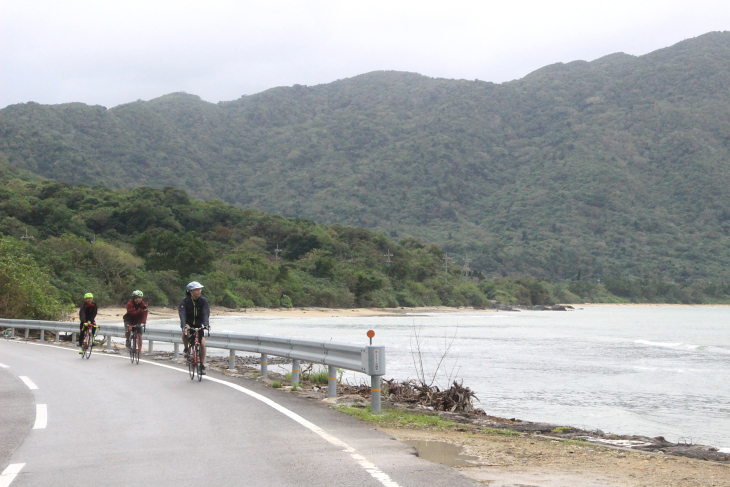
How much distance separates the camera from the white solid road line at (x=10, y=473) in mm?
6691

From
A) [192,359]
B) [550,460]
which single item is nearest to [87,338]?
[192,359]

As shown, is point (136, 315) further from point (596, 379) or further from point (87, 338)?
point (596, 379)

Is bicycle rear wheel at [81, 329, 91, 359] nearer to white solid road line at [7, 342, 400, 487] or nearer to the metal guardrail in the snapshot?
the metal guardrail

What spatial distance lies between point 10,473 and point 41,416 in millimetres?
3766

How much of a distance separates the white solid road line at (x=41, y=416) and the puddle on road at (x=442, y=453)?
178 inches

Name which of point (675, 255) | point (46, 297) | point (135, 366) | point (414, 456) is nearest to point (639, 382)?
point (135, 366)

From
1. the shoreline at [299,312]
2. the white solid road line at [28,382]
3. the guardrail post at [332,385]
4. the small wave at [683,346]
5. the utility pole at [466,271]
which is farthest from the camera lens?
the utility pole at [466,271]

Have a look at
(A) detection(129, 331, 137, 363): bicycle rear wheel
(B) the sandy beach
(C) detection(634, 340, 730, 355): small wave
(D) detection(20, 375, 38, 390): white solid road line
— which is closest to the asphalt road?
(D) detection(20, 375, 38, 390): white solid road line

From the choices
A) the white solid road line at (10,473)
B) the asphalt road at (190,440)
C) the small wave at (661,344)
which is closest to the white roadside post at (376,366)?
the asphalt road at (190,440)

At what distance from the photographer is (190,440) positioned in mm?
8781

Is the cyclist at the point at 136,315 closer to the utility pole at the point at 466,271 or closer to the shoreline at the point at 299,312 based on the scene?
the shoreline at the point at 299,312

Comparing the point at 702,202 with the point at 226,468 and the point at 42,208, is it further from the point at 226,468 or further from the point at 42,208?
the point at 226,468

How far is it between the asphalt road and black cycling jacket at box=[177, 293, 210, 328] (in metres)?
1.18

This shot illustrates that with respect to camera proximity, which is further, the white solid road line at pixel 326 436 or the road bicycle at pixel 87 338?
the road bicycle at pixel 87 338
